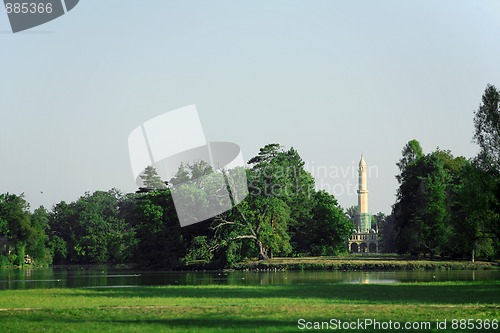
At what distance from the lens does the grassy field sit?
22.7 metres

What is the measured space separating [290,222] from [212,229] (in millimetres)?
17155

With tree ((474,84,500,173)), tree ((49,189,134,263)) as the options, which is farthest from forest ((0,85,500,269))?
tree ((49,189,134,263))

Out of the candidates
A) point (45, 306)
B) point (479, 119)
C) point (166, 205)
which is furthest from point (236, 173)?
point (45, 306)

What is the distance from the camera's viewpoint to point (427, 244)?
8481 cm

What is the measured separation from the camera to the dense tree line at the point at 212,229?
8344 cm

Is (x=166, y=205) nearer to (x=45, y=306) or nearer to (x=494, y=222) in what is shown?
(x=494, y=222)

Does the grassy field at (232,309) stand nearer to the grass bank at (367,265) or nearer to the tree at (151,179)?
the grass bank at (367,265)

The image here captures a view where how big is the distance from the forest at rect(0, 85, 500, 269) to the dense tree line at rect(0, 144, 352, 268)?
0.12 m

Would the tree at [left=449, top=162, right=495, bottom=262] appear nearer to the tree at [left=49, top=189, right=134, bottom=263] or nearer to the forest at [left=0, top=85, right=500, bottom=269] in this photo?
the forest at [left=0, top=85, right=500, bottom=269]

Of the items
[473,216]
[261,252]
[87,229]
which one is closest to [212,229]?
[261,252]

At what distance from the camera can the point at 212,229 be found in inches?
3243

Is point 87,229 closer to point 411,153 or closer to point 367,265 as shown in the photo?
point 411,153

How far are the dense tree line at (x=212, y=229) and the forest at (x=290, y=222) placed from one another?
4.8 inches

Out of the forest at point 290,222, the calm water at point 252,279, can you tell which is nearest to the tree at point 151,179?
the forest at point 290,222
